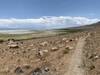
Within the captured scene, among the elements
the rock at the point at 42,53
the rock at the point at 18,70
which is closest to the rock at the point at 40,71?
the rock at the point at 18,70

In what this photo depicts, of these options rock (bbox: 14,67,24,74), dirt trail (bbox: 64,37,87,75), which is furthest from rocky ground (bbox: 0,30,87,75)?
dirt trail (bbox: 64,37,87,75)

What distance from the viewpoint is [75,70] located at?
79.7 ft

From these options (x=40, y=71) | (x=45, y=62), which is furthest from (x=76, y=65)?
(x=40, y=71)

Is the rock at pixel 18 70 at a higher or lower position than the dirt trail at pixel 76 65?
higher

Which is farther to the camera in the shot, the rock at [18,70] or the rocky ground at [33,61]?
the rocky ground at [33,61]

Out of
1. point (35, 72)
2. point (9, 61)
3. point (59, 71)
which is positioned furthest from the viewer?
point (9, 61)

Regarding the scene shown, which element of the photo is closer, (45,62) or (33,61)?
(45,62)

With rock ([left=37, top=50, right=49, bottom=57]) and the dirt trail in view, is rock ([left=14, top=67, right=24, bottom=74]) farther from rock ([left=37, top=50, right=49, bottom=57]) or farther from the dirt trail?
rock ([left=37, top=50, right=49, bottom=57])

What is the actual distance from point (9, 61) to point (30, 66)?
2.59 meters

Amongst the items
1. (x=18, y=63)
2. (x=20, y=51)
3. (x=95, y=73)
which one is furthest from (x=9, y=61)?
(x=95, y=73)

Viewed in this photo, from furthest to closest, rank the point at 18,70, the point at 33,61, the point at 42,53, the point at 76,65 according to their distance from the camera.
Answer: the point at 42,53 < the point at 76,65 < the point at 33,61 < the point at 18,70

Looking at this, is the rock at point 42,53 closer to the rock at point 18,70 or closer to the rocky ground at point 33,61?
the rocky ground at point 33,61

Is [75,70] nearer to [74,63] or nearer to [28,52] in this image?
[74,63]

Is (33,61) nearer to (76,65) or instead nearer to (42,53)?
(42,53)
